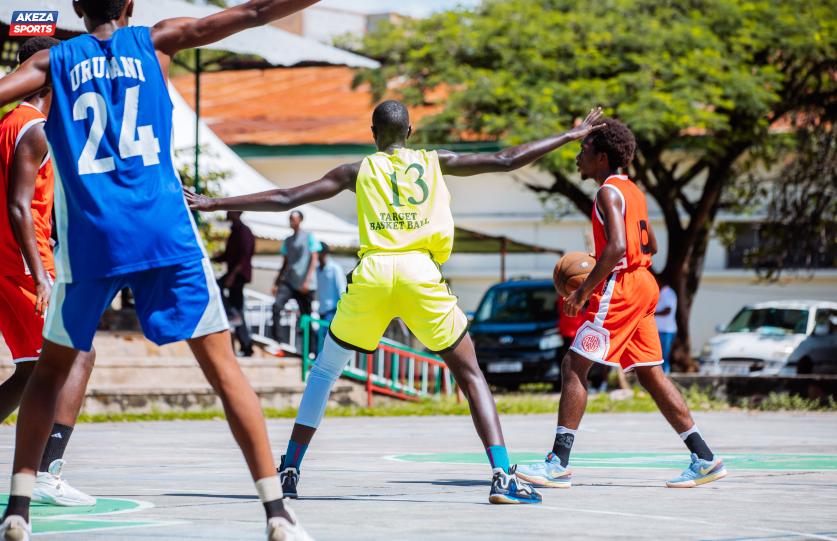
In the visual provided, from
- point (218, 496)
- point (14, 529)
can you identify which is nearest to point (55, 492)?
point (218, 496)

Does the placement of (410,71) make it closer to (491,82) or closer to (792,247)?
(491,82)

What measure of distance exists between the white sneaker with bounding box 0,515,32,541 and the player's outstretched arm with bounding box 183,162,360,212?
1.86m

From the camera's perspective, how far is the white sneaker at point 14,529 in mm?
4625

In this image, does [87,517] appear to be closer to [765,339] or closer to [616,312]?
[616,312]

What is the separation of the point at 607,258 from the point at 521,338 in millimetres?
15760

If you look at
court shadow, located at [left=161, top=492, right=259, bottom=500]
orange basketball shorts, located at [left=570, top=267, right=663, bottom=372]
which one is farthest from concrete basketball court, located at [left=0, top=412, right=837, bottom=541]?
orange basketball shorts, located at [left=570, top=267, right=663, bottom=372]

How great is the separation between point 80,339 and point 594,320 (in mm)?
3293

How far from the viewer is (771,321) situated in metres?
26.7

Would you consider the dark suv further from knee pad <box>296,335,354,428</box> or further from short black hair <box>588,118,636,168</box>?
knee pad <box>296,335,354,428</box>

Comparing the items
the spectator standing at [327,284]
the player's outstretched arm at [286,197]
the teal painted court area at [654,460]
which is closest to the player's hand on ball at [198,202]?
the player's outstretched arm at [286,197]

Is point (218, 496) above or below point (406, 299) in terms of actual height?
below

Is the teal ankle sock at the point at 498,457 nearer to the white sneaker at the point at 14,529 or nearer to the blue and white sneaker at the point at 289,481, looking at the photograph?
the blue and white sneaker at the point at 289,481

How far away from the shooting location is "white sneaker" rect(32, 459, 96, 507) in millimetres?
6082

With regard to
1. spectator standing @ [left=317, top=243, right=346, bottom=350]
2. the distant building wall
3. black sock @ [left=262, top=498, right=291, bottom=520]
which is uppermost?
black sock @ [left=262, top=498, right=291, bottom=520]
